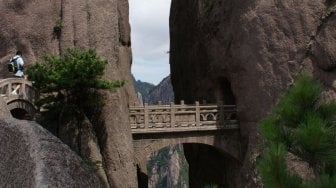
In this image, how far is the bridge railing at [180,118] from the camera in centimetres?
1552

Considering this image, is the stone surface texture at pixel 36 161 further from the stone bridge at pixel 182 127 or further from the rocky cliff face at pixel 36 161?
the stone bridge at pixel 182 127

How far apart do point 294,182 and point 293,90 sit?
101cm

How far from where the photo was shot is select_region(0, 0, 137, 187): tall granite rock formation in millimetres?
14477

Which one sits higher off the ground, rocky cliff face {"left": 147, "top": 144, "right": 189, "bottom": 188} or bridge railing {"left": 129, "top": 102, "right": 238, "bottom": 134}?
bridge railing {"left": 129, "top": 102, "right": 238, "bottom": 134}

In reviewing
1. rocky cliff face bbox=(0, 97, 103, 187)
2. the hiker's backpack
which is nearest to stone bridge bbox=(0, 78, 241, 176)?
the hiker's backpack

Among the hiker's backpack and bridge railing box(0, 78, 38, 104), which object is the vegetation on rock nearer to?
bridge railing box(0, 78, 38, 104)

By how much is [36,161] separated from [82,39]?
477 inches

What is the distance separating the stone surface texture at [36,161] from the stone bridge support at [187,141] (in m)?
12.0

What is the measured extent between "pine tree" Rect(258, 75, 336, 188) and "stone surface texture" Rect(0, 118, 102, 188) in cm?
233

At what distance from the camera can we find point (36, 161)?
118 inches

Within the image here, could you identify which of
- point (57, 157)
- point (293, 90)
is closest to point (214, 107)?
point (293, 90)

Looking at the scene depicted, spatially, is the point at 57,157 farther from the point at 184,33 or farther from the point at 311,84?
the point at 184,33

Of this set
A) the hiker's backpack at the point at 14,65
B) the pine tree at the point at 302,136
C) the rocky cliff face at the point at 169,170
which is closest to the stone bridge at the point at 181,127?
the hiker's backpack at the point at 14,65

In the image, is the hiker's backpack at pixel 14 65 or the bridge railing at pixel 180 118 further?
the bridge railing at pixel 180 118
